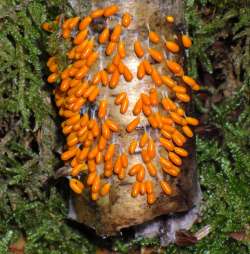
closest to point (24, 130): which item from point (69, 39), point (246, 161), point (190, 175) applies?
point (69, 39)

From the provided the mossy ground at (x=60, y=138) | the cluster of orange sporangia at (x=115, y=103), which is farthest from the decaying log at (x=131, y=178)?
the mossy ground at (x=60, y=138)

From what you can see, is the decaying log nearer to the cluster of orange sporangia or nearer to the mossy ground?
the cluster of orange sporangia

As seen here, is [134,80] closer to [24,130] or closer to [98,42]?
[98,42]

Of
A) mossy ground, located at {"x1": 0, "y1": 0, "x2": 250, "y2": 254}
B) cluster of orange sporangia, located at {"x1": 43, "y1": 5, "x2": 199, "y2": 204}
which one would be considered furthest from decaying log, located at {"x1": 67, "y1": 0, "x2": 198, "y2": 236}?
mossy ground, located at {"x1": 0, "y1": 0, "x2": 250, "y2": 254}

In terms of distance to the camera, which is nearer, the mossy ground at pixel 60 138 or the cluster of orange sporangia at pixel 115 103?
the cluster of orange sporangia at pixel 115 103

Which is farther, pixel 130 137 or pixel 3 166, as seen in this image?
pixel 3 166

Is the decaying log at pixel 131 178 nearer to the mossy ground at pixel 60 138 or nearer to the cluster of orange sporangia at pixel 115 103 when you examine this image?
the cluster of orange sporangia at pixel 115 103
